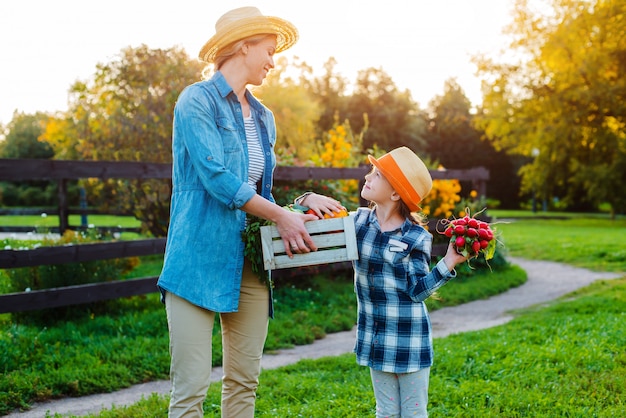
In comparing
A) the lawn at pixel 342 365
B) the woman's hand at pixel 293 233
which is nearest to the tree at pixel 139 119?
the lawn at pixel 342 365

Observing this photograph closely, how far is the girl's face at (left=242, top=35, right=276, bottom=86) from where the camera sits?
2.62 m

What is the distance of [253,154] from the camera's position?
8.82ft

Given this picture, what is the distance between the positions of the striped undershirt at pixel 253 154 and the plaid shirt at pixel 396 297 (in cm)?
59

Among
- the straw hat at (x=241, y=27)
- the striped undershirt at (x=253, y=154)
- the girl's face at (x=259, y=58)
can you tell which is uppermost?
the straw hat at (x=241, y=27)

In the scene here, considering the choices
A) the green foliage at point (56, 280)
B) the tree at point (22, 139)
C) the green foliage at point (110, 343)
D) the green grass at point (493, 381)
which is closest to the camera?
the green grass at point (493, 381)

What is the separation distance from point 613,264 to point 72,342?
9717mm

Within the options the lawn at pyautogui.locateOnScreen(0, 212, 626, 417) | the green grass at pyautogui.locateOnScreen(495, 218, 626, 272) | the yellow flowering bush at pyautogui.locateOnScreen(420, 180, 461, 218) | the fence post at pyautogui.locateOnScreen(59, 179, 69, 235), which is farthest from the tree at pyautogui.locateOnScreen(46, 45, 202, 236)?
the green grass at pyautogui.locateOnScreen(495, 218, 626, 272)

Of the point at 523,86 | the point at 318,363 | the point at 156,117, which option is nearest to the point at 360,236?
the point at 318,363

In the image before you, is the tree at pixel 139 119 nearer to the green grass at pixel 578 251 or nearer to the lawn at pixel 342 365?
the lawn at pixel 342 365

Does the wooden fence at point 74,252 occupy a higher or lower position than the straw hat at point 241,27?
lower

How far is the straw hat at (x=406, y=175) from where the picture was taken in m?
2.85

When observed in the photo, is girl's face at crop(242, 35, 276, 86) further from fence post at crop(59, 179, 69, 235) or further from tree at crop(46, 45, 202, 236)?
fence post at crop(59, 179, 69, 235)

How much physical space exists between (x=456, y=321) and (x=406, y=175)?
191 inches

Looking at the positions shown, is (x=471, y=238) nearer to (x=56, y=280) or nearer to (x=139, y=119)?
(x=56, y=280)
